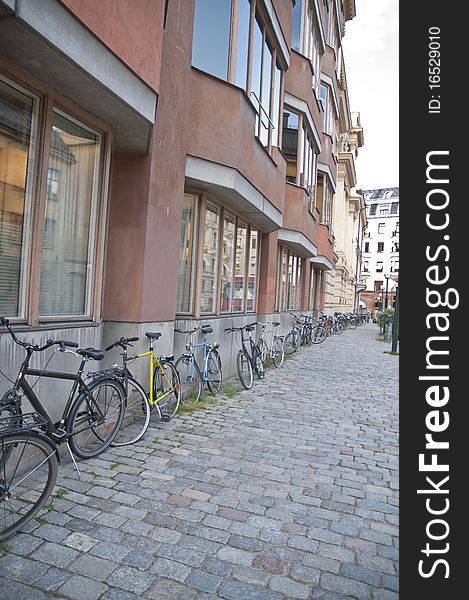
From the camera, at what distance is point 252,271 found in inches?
453

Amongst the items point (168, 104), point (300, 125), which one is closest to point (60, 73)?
point (168, 104)

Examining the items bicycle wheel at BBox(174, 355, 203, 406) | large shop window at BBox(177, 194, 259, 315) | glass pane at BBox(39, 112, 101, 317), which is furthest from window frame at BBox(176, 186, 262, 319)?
glass pane at BBox(39, 112, 101, 317)

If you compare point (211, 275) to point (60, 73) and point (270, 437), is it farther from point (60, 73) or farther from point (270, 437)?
point (60, 73)

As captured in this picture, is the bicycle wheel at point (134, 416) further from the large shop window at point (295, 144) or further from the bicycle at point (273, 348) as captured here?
the large shop window at point (295, 144)

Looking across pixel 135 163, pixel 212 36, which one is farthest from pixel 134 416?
pixel 212 36

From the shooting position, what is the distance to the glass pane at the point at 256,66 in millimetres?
9086

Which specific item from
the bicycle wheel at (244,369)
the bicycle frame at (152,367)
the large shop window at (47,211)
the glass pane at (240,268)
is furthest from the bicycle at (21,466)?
the glass pane at (240,268)

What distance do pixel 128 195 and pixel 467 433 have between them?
4940mm

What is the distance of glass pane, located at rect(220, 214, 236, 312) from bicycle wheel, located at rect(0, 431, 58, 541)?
19.9 feet

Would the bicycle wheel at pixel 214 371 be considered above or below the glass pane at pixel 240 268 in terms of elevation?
below

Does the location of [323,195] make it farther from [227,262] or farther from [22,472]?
[22,472]

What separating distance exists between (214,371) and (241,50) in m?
5.55

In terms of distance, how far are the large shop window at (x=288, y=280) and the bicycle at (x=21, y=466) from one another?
38.0 ft

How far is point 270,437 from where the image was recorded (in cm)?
583
